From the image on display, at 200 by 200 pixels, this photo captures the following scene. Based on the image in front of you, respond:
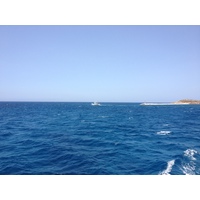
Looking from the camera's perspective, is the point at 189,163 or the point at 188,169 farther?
the point at 189,163

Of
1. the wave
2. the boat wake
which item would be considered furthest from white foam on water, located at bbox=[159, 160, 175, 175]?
the wave

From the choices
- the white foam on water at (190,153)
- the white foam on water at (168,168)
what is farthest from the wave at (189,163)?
the white foam on water at (168,168)

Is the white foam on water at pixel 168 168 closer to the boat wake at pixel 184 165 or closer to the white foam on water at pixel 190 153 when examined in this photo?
the boat wake at pixel 184 165

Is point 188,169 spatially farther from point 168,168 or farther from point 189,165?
point 168,168

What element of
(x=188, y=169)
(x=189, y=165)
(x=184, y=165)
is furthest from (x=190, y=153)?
(x=188, y=169)

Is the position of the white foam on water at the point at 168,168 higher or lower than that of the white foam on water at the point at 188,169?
lower

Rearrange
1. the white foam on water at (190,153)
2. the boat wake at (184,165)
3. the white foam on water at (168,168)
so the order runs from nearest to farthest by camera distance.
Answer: the white foam on water at (168,168)
the boat wake at (184,165)
the white foam on water at (190,153)

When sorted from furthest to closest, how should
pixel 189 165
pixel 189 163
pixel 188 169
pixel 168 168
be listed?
pixel 189 163, pixel 189 165, pixel 168 168, pixel 188 169

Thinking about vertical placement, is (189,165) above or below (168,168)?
above

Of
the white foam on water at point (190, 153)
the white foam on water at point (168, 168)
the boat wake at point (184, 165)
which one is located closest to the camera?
the white foam on water at point (168, 168)
